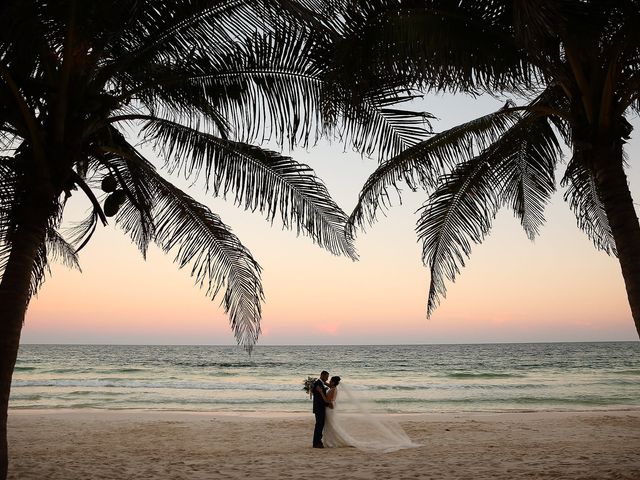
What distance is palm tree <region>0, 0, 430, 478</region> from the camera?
5004 mm

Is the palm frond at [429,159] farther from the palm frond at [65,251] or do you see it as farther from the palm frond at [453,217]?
the palm frond at [65,251]

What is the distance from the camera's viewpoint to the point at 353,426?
1007 centimetres

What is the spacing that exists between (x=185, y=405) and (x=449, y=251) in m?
18.8

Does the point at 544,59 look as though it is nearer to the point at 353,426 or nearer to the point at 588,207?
the point at 588,207

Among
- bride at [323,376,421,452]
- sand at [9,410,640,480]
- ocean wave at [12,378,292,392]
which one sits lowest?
ocean wave at [12,378,292,392]

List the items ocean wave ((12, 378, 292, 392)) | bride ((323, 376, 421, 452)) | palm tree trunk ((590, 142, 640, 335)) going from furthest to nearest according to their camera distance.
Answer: ocean wave ((12, 378, 292, 392)), bride ((323, 376, 421, 452)), palm tree trunk ((590, 142, 640, 335))

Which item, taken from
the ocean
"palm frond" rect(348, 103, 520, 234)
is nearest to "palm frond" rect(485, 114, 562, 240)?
"palm frond" rect(348, 103, 520, 234)

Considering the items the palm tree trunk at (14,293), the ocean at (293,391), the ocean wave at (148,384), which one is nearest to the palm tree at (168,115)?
the palm tree trunk at (14,293)

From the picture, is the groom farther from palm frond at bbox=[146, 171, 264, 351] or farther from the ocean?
the ocean

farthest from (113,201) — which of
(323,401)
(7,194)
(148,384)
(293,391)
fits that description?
(148,384)

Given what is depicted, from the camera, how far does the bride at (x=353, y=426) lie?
32.8ft

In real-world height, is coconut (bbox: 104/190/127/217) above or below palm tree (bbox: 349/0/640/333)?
below

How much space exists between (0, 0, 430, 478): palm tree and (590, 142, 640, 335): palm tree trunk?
6.37ft

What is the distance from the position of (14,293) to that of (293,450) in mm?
6743
